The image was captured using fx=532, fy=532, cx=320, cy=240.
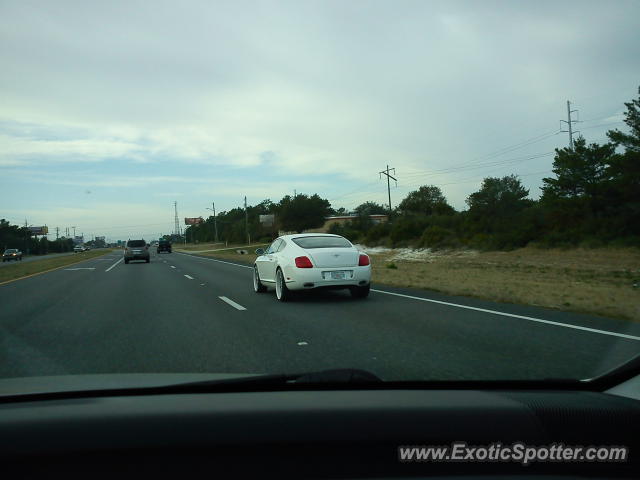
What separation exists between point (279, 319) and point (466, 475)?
274 inches

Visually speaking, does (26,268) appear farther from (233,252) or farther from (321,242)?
(233,252)

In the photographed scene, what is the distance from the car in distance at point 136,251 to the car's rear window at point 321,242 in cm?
2755

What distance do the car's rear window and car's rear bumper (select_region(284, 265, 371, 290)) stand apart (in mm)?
697

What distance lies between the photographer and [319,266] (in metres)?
11.1

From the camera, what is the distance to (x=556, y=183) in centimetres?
4672

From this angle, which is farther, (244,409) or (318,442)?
(244,409)

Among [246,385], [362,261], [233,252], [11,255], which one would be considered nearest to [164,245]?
[233,252]

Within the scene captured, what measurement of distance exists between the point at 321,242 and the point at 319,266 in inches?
38.6

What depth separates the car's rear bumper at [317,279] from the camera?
36.4ft

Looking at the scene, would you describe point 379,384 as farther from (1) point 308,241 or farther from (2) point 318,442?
(1) point 308,241

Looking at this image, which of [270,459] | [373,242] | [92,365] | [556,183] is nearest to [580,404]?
[270,459]

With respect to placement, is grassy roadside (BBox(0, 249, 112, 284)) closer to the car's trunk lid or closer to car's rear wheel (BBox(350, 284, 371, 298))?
the car's trunk lid

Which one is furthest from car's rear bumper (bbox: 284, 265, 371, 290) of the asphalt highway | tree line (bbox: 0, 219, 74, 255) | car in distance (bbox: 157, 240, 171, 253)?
tree line (bbox: 0, 219, 74, 255)

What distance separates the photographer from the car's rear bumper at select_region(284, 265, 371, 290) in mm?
11094
